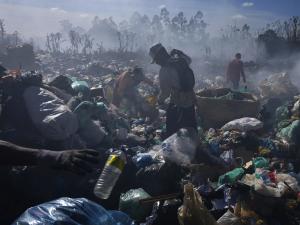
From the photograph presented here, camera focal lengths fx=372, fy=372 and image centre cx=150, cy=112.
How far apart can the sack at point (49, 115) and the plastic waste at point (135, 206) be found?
1292 mm

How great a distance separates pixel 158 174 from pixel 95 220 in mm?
1986

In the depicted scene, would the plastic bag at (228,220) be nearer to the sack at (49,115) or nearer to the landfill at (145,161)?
the landfill at (145,161)

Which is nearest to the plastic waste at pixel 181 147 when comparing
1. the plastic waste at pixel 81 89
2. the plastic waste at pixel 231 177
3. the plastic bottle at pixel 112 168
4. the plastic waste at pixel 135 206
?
the plastic waste at pixel 231 177

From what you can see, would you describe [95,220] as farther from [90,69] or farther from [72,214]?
[90,69]

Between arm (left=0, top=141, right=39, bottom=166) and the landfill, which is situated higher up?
arm (left=0, top=141, right=39, bottom=166)

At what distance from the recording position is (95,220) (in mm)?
2236

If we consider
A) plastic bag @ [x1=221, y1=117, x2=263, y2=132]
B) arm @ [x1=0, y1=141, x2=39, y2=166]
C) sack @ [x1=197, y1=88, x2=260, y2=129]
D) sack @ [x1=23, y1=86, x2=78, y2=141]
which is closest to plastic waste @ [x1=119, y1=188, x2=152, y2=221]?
sack @ [x1=23, y1=86, x2=78, y2=141]

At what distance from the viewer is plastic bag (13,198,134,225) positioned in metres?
2.11

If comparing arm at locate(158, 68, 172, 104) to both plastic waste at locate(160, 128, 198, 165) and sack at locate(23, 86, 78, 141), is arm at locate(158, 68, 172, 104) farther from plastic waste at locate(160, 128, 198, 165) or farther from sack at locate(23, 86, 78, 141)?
sack at locate(23, 86, 78, 141)

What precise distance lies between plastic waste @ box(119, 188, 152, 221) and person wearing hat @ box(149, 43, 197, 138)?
261cm

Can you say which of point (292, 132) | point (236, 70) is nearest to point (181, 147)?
point (292, 132)

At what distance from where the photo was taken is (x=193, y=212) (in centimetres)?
288

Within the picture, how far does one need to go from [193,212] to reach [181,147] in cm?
220

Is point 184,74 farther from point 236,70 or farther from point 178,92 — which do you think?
point 236,70
